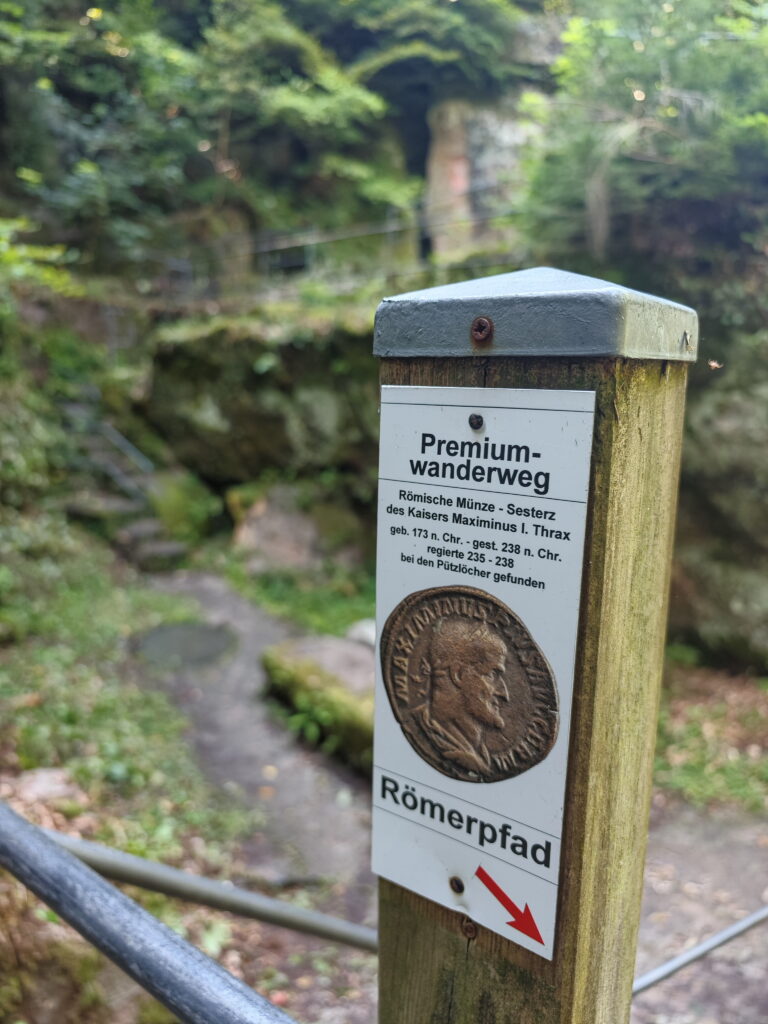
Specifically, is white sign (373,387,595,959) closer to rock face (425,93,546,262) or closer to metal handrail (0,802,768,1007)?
metal handrail (0,802,768,1007)

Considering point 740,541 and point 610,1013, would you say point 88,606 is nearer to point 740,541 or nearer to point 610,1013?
point 740,541

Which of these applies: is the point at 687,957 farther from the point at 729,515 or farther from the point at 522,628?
the point at 729,515

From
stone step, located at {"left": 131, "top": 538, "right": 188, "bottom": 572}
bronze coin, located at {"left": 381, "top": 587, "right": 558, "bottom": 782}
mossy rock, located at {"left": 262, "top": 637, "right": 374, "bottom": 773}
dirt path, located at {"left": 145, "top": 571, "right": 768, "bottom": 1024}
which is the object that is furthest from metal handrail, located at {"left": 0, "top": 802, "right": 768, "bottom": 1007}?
stone step, located at {"left": 131, "top": 538, "right": 188, "bottom": 572}

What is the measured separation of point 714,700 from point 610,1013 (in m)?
4.49

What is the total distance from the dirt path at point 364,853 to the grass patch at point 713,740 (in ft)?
0.56

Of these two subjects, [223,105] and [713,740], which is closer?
[713,740]

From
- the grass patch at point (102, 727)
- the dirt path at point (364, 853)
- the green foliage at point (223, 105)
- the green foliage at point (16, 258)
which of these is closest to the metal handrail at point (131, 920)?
the dirt path at point (364, 853)

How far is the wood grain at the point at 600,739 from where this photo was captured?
0.78 m

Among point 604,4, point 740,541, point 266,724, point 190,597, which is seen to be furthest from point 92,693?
point 604,4

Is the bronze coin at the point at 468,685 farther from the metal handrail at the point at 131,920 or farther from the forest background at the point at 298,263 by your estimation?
the forest background at the point at 298,263

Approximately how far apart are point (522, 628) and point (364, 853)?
134 inches

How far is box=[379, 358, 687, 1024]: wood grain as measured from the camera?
78 centimetres

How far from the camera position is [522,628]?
825mm

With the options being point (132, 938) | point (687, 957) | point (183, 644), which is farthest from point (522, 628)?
point (183, 644)
